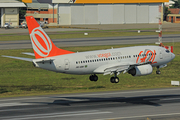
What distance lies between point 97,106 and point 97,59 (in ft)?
30.3

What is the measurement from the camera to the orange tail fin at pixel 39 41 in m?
57.6

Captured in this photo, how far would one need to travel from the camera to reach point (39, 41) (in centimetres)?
5853

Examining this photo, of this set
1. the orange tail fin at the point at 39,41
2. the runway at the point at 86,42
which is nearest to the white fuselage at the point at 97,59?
Answer: the orange tail fin at the point at 39,41

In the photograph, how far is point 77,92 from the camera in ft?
247

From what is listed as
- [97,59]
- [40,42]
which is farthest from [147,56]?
[40,42]

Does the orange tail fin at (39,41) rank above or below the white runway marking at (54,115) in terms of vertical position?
above

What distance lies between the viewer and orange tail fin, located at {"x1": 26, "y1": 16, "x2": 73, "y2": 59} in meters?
57.6

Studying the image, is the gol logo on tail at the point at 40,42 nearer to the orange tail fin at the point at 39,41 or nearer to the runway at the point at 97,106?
the orange tail fin at the point at 39,41

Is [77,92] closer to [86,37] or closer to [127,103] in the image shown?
[127,103]

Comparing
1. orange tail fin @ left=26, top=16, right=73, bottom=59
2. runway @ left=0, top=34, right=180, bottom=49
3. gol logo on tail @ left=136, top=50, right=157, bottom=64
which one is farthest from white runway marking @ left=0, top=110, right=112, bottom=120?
runway @ left=0, top=34, right=180, bottom=49

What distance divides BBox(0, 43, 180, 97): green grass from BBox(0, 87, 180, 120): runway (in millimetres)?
8279

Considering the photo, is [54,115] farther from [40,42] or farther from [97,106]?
[40,42]

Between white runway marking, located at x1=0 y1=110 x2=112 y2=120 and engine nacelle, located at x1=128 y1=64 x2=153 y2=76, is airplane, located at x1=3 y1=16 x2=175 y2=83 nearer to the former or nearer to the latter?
engine nacelle, located at x1=128 y1=64 x2=153 y2=76

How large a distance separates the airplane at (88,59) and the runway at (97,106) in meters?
5.49
